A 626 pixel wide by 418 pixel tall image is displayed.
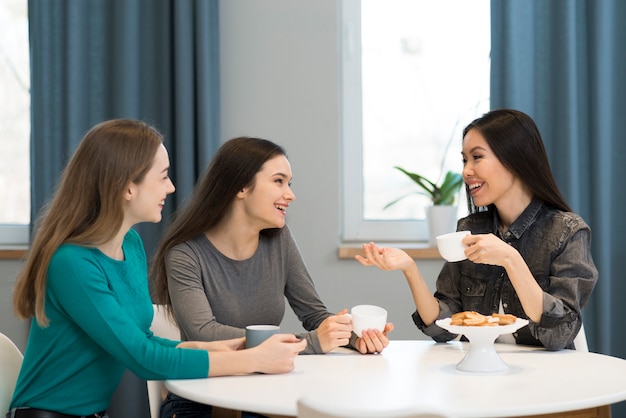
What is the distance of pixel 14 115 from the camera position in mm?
3689

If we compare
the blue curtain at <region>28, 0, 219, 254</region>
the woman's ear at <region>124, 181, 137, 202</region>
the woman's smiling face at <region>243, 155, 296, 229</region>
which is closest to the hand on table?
the woman's smiling face at <region>243, 155, 296, 229</region>

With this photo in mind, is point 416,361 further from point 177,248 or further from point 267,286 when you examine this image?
point 177,248

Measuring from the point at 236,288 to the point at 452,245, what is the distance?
0.65 m

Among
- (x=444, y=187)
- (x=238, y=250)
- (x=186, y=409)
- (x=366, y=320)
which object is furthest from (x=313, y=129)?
(x=186, y=409)

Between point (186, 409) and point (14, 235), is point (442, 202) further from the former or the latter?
point (14, 235)

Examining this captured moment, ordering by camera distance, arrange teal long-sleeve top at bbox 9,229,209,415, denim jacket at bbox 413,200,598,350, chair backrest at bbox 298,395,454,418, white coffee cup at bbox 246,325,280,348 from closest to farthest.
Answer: chair backrest at bbox 298,395,454,418 → teal long-sleeve top at bbox 9,229,209,415 → white coffee cup at bbox 246,325,280,348 → denim jacket at bbox 413,200,598,350

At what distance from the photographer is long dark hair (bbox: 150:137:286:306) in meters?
2.24

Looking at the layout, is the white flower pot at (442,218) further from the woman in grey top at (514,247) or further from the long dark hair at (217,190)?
the long dark hair at (217,190)

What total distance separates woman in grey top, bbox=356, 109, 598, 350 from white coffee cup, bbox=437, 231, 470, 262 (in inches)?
7.9

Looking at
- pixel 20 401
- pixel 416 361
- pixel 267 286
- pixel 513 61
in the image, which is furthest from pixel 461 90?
pixel 20 401

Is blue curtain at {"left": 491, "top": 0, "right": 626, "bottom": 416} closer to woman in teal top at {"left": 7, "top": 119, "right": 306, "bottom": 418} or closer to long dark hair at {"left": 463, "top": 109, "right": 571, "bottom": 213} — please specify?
long dark hair at {"left": 463, "top": 109, "right": 571, "bottom": 213}

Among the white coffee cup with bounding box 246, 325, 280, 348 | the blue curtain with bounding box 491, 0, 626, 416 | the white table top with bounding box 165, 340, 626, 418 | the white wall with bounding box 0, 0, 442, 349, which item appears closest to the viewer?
the white table top with bounding box 165, 340, 626, 418

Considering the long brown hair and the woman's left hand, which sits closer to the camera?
the long brown hair

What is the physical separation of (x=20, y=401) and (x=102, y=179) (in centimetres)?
50
